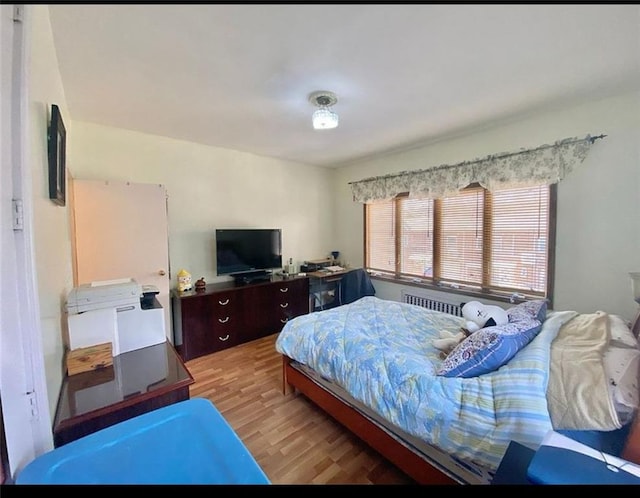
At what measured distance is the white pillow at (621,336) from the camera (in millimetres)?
1261

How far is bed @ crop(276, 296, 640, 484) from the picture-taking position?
1079 mm

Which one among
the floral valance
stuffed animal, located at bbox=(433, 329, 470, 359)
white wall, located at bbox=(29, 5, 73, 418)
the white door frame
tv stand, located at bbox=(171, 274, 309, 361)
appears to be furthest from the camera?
tv stand, located at bbox=(171, 274, 309, 361)

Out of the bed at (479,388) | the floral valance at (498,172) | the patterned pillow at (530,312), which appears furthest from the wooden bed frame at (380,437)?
the floral valance at (498,172)

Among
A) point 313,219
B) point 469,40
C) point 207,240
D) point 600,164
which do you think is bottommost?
point 207,240

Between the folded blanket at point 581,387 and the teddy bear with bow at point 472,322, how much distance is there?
0.39 metres

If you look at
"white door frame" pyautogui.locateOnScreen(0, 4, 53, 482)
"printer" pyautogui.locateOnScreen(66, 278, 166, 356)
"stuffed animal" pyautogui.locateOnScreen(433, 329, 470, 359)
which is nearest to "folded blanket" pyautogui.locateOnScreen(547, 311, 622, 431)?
"stuffed animal" pyautogui.locateOnScreen(433, 329, 470, 359)

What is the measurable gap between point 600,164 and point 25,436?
3.71 metres

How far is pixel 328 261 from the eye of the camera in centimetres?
446

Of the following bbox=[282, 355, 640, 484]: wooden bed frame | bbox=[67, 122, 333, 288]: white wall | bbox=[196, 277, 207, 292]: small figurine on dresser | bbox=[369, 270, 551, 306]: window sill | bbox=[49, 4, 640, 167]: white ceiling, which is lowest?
bbox=[282, 355, 640, 484]: wooden bed frame

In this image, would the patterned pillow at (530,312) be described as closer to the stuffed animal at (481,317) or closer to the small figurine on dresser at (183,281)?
the stuffed animal at (481,317)

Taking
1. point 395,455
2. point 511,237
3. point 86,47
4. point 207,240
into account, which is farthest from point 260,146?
point 395,455

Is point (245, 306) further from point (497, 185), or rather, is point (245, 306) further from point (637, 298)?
point (637, 298)

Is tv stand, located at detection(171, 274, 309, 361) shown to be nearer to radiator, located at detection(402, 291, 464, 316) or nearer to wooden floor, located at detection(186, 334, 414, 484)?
wooden floor, located at detection(186, 334, 414, 484)

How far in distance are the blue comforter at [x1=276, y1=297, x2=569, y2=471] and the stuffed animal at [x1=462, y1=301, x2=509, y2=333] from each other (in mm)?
236
